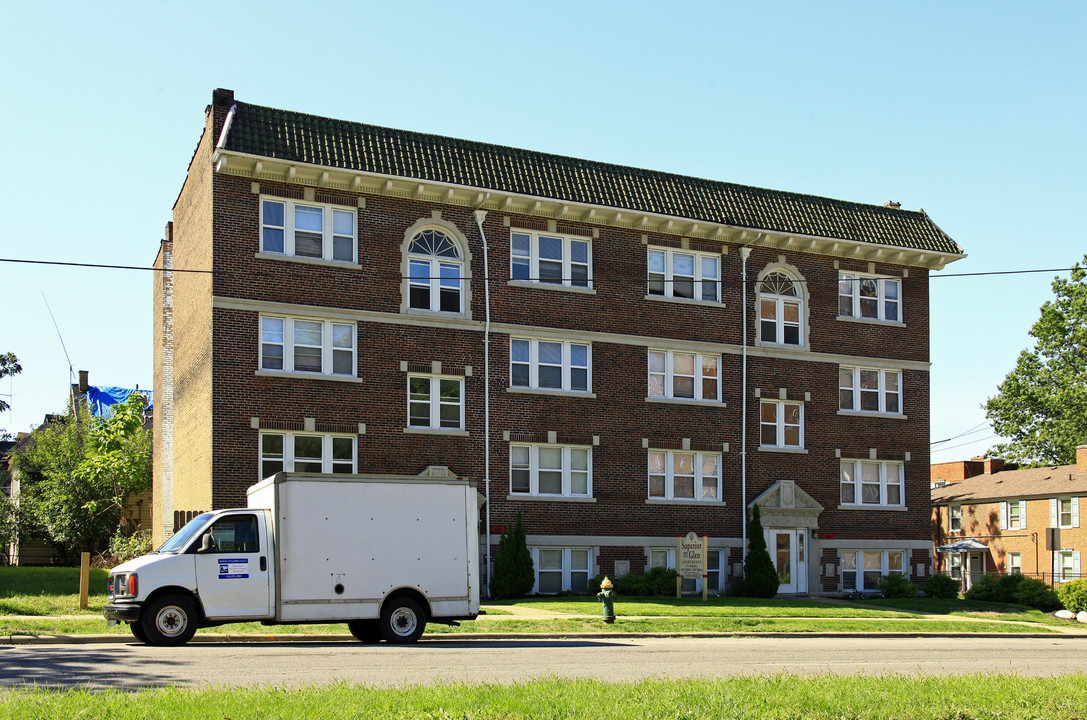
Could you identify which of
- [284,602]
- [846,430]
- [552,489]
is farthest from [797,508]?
[284,602]

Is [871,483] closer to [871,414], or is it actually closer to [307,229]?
[871,414]

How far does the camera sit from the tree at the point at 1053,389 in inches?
2429

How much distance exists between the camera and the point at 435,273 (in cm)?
3184

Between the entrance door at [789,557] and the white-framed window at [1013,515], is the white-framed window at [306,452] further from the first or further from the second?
the white-framed window at [1013,515]

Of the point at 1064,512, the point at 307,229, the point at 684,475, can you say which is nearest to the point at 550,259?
the point at 307,229

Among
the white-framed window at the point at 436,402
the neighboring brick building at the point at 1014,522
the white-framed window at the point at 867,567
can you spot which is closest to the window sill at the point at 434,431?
the white-framed window at the point at 436,402

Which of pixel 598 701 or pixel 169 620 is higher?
pixel 598 701

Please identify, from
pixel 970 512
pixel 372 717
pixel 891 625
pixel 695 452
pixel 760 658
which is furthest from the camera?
pixel 970 512

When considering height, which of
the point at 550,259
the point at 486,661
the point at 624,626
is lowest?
the point at 624,626

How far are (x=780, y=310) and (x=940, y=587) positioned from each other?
33.6ft

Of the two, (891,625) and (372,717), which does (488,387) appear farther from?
(372,717)

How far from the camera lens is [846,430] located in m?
37.2

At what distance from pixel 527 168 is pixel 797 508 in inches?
527

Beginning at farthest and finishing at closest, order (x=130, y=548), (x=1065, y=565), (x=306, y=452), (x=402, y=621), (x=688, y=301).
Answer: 1. (x=1065, y=565)
2. (x=130, y=548)
3. (x=688, y=301)
4. (x=306, y=452)
5. (x=402, y=621)
